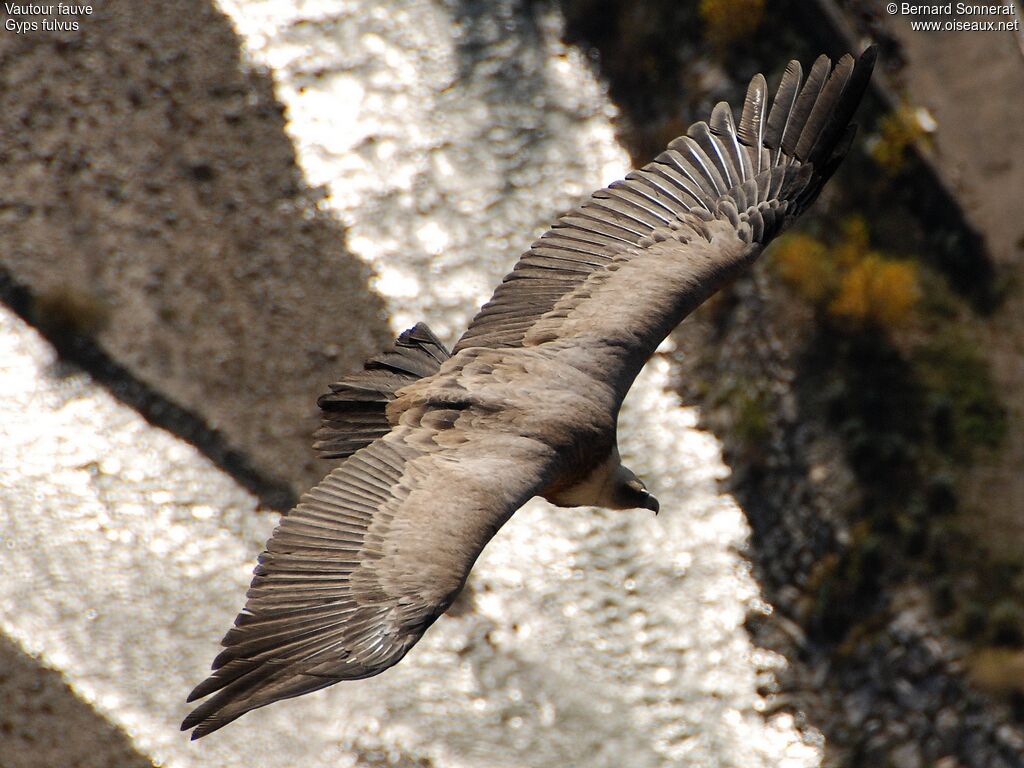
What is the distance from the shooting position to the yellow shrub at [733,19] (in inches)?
712

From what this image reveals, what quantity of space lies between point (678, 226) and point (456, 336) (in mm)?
6667

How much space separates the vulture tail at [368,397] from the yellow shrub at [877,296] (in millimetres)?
7489

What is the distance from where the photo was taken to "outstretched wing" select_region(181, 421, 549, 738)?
24.0ft

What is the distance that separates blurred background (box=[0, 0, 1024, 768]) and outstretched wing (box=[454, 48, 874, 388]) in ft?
18.1

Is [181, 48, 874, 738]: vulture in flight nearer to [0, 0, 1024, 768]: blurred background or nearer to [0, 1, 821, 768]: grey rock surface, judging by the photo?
[0, 1, 821, 768]: grey rock surface

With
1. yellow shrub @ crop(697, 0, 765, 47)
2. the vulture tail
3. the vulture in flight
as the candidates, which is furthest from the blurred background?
the vulture in flight

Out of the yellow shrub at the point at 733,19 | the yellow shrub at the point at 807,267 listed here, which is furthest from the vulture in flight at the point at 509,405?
the yellow shrub at the point at 733,19

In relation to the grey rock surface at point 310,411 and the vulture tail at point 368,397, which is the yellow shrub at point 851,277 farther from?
the vulture tail at point 368,397

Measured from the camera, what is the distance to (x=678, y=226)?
33.8 ft

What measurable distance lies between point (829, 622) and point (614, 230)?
6.44 m

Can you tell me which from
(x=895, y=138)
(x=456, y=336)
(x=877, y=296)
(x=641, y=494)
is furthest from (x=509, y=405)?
(x=895, y=138)

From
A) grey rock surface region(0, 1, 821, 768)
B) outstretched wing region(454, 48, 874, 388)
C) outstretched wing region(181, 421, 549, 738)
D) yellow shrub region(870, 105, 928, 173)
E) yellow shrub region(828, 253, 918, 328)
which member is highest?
outstretched wing region(454, 48, 874, 388)

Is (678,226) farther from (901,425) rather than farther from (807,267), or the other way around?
(807,267)

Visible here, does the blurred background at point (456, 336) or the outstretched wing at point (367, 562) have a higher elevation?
the outstretched wing at point (367, 562)
